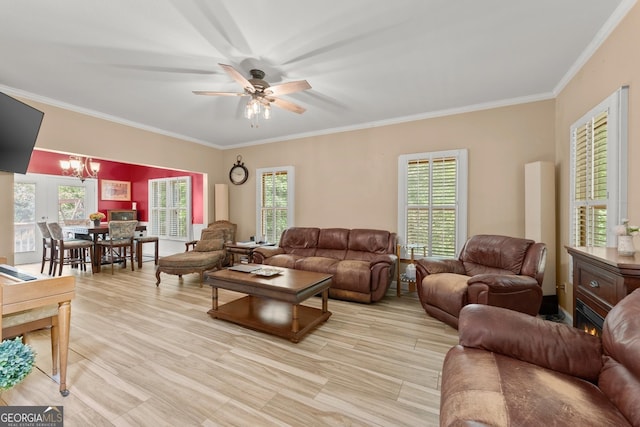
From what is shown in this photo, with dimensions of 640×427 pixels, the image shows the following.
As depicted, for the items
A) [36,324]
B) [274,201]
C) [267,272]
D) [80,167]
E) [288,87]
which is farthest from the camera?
[80,167]

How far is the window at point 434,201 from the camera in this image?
3961mm

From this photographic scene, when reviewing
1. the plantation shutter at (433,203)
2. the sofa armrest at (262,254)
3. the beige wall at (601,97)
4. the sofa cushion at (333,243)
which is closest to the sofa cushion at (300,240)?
the sofa cushion at (333,243)

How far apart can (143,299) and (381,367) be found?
330 cm

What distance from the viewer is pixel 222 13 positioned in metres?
2.05

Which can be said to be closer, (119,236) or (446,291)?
(446,291)

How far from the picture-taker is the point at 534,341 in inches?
54.5

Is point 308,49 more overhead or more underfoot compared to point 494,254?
more overhead

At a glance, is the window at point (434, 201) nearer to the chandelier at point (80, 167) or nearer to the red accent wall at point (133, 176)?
the red accent wall at point (133, 176)

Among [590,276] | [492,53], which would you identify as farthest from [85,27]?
[590,276]

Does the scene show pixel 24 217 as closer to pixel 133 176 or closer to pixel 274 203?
pixel 133 176

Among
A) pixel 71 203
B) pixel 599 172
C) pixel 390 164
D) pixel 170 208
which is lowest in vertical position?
pixel 170 208

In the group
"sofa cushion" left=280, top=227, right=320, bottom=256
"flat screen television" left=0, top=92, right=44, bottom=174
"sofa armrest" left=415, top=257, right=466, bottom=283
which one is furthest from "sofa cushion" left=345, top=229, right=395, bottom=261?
"flat screen television" left=0, top=92, right=44, bottom=174

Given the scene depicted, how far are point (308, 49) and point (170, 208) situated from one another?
613cm

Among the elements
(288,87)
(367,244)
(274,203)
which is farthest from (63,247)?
(367,244)
